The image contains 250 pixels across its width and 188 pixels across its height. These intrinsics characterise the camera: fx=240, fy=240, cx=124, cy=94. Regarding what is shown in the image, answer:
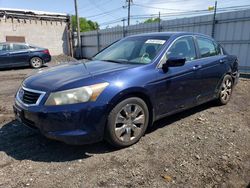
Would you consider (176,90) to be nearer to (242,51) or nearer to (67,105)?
(67,105)

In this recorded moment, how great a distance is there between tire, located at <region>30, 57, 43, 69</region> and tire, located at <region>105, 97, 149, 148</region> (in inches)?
457

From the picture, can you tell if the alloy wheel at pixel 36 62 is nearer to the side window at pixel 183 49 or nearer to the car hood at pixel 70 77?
the car hood at pixel 70 77

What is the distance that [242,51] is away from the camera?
954cm

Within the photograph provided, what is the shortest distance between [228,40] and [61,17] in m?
16.0

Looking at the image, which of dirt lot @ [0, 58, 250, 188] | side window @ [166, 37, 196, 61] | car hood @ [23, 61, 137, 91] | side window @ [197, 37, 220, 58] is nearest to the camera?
dirt lot @ [0, 58, 250, 188]

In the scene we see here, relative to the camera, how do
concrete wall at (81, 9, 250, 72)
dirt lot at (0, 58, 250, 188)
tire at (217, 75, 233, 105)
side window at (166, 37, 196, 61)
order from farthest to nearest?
concrete wall at (81, 9, 250, 72) < tire at (217, 75, 233, 105) < side window at (166, 37, 196, 61) < dirt lot at (0, 58, 250, 188)

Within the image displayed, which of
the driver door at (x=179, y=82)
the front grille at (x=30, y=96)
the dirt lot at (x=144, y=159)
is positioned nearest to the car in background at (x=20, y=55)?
the dirt lot at (x=144, y=159)

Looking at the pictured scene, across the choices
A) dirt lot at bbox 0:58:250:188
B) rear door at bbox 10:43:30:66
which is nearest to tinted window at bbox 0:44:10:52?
rear door at bbox 10:43:30:66

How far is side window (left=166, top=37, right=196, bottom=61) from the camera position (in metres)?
3.85

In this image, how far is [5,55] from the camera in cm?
1267

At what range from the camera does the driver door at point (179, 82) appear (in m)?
3.59

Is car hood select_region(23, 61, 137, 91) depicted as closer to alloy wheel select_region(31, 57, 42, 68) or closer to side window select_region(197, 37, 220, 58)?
side window select_region(197, 37, 220, 58)

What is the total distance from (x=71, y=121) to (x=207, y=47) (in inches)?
127

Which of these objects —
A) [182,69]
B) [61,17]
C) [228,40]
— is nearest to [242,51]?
[228,40]
